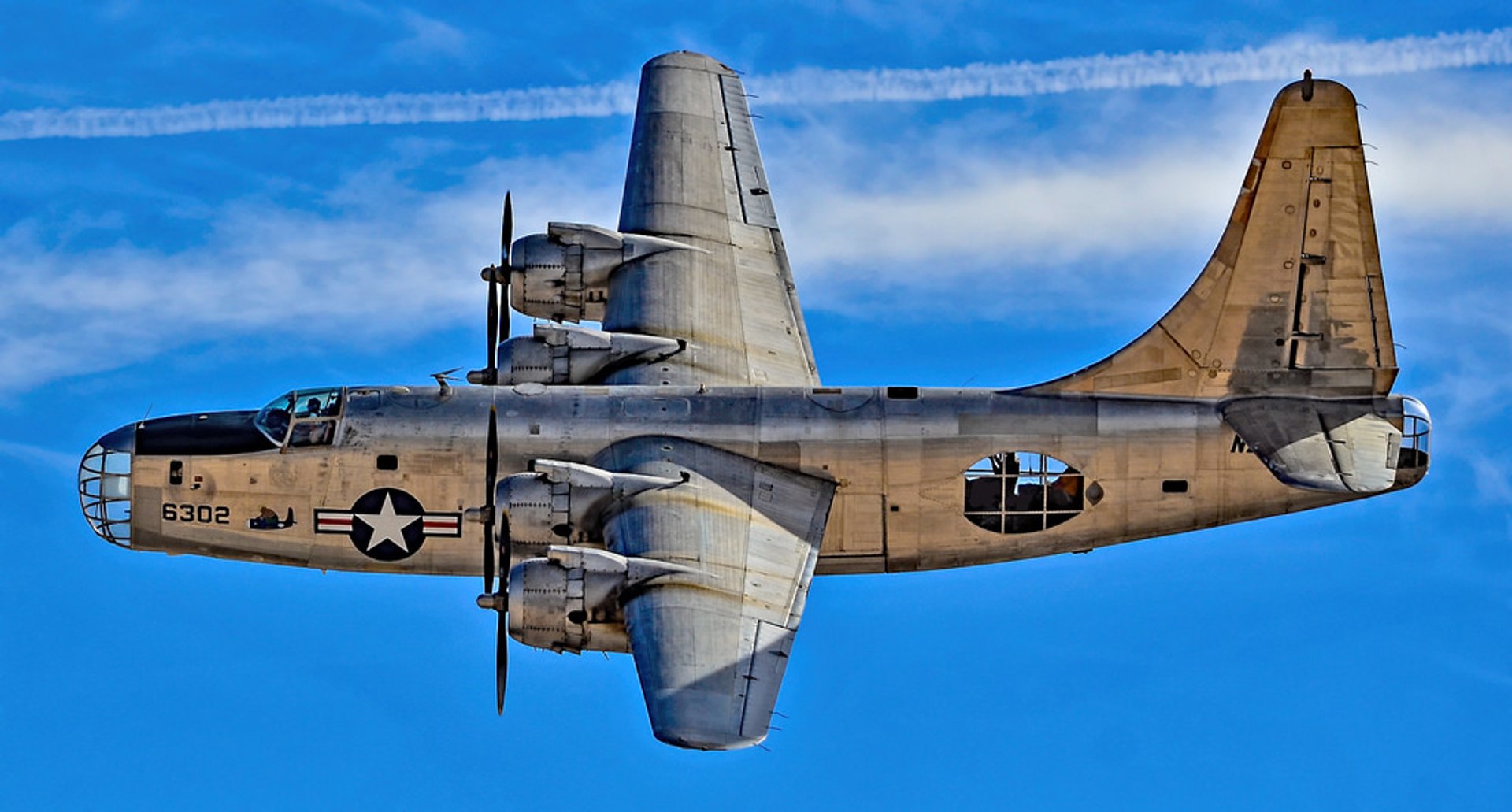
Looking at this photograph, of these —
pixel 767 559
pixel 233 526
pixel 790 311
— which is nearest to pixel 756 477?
pixel 767 559

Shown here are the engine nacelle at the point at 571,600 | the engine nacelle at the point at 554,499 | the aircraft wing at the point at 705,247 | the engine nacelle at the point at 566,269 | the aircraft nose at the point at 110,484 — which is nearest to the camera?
the engine nacelle at the point at 571,600

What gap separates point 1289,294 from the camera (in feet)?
173

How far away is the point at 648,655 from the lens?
47500mm

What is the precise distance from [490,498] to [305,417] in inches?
182

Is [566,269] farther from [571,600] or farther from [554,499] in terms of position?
[571,600]

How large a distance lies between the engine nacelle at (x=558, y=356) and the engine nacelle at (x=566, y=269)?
1.73 meters

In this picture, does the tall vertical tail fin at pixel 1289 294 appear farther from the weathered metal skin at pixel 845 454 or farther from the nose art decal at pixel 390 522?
the nose art decal at pixel 390 522

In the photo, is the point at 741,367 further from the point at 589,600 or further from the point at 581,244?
the point at 589,600

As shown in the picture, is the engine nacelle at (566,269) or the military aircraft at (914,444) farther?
the engine nacelle at (566,269)

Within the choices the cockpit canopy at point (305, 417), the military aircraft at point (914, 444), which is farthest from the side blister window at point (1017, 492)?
the cockpit canopy at point (305, 417)

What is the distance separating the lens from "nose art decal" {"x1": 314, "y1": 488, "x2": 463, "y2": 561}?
173 ft

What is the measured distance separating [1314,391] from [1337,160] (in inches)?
168

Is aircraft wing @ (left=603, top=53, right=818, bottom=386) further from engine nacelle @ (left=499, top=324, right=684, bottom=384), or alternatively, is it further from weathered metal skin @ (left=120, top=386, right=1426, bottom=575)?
weathered metal skin @ (left=120, top=386, right=1426, bottom=575)

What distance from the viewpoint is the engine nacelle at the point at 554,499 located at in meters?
50.4
